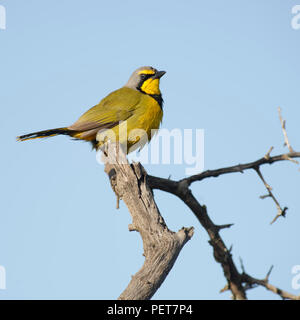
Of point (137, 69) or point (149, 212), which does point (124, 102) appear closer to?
point (137, 69)

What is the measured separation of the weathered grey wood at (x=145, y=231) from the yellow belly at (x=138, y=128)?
3.23 feet

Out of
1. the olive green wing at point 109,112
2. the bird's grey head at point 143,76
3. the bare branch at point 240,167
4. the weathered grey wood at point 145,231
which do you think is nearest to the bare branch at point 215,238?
the bare branch at point 240,167

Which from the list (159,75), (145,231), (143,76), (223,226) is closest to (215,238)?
(223,226)

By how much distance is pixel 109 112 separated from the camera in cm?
695

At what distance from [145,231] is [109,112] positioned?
8.28 ft

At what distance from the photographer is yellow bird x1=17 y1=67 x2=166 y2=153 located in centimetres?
665

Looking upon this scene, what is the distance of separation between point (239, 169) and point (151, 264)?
1.71 metres

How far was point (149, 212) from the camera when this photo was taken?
201 inches

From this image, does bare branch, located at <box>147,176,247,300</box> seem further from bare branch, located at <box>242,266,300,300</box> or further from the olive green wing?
the olive green wing

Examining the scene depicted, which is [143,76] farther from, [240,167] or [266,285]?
[266,285]

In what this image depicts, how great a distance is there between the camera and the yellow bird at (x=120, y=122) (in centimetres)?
665

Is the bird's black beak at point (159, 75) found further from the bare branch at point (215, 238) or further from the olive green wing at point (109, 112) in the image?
the bare branch at point (215, 238)
